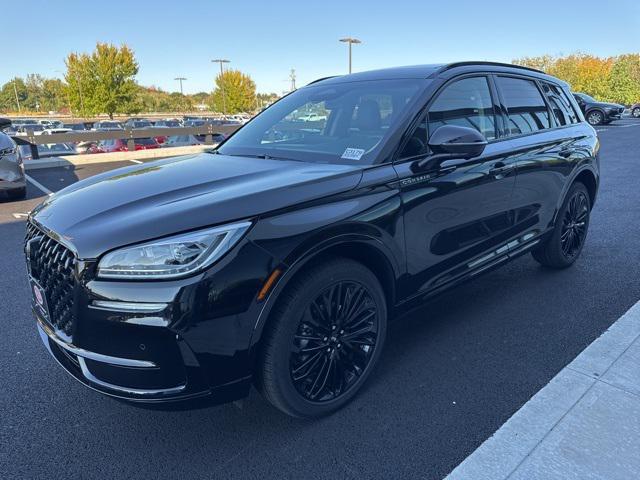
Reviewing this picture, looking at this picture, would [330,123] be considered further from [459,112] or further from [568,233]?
[568,233]

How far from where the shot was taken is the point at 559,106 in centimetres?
429

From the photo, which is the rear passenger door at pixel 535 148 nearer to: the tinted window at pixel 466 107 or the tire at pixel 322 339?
A: the tinted window at pixel 466 107

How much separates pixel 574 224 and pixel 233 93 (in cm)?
6347

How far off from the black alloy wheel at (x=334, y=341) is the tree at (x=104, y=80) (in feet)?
151

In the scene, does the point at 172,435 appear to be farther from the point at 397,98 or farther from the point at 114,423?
the point at 397,98

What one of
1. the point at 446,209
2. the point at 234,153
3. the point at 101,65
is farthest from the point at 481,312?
the point at 101,65

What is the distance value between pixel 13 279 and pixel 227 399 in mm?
3399

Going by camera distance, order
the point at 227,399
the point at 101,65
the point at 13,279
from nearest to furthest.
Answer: the point at 227,399, the point at 13,279, the point at 101,65

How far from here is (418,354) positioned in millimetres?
3090

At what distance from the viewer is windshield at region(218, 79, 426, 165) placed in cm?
279

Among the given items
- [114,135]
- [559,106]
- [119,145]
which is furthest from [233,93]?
[559,106]

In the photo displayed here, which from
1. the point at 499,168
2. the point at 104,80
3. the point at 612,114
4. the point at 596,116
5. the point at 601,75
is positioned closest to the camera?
the point at 499,168

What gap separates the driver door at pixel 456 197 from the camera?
2695mm

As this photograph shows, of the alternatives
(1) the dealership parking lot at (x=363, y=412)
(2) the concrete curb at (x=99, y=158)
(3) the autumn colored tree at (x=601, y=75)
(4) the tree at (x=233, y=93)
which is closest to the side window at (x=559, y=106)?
(1) the dealership parking lot at (x=363, y=412)
